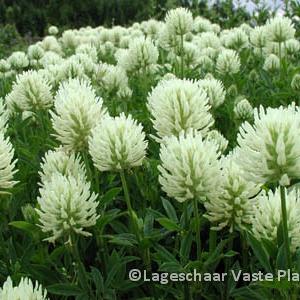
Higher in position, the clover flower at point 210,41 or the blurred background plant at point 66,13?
the blurred background plant at point 66,13

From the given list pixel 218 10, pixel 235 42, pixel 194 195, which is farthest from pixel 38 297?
pixel 218 10

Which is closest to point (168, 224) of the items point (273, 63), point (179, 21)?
point (179, 21)

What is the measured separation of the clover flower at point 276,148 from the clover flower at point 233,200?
264 mm

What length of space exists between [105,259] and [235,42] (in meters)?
3.88

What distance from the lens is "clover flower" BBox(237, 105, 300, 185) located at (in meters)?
1.52

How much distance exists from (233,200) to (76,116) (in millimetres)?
643

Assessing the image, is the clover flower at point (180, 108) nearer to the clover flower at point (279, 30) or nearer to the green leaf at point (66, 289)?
the green leaf at point (66, 289)

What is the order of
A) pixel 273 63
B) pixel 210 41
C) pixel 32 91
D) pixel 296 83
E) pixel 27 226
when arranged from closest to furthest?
pixel 27 226
pixel 32 91
pixel 296 83
pixel 273 63
pixel 210 41

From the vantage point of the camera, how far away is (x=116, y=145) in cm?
184

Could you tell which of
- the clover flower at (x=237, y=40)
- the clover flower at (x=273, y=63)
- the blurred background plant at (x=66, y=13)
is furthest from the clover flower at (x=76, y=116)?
the blurred background plant at (x=66, y=13)

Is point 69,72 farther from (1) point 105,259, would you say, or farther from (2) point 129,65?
(1) point 105,259

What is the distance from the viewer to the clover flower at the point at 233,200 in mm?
1845

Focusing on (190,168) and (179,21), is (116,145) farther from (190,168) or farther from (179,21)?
(179,21)

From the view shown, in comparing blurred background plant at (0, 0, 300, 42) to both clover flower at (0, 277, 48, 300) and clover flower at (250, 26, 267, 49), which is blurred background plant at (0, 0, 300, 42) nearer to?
clover flower at (250, 26, 267, 49)
